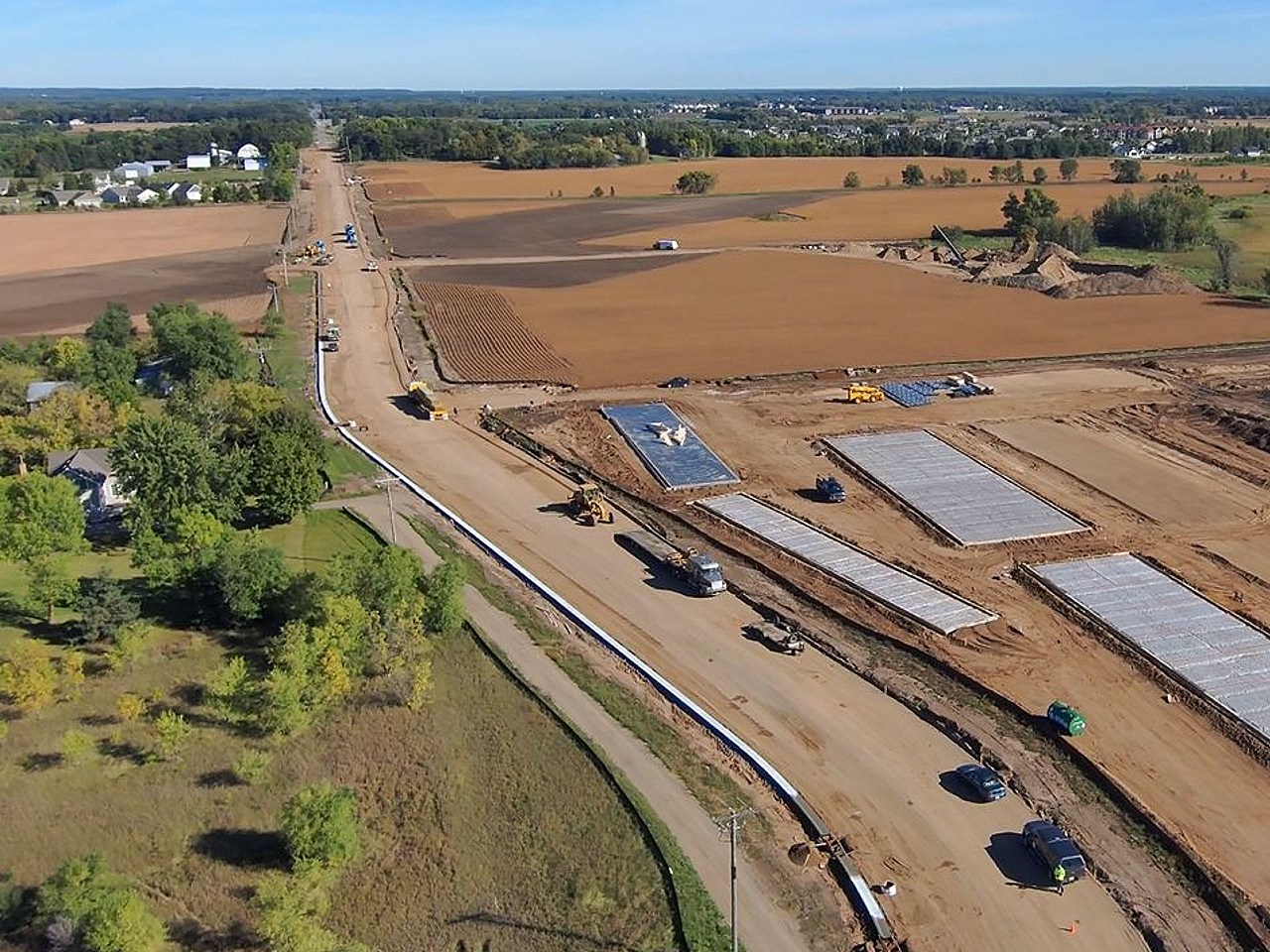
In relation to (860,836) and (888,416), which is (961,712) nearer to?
(860,836)

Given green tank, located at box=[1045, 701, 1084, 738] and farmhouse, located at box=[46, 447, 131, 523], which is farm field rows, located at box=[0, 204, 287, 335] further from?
green tank, located at box=[1045, 701, 1084, 738]

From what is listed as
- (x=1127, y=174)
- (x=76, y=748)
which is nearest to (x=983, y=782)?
(x=76, y=748)

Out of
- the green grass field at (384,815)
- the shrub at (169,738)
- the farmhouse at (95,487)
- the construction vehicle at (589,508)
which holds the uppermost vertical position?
the farmhouse at (95,487)

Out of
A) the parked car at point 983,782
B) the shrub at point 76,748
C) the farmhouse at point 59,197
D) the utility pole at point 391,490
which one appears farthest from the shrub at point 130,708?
the farmhouse at point 59,197

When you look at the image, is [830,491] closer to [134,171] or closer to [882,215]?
[882,215]

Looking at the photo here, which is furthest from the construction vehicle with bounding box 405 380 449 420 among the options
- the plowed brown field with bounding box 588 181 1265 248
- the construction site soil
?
the plowed brown field with bounding box 588 181 1265 248

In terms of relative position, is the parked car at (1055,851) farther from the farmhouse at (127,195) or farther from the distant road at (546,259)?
the farmhouse at (127,195)
